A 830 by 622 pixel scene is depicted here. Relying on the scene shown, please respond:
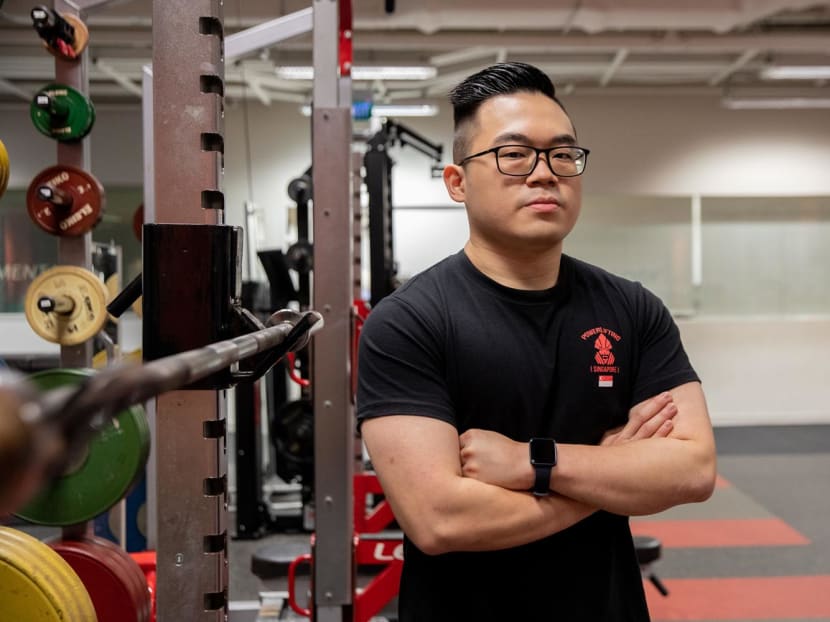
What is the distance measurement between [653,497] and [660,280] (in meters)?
7.50

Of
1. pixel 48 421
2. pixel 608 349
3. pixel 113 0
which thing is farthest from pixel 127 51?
pixel 48 421

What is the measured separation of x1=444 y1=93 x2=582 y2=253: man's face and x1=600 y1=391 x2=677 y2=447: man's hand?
33 cm

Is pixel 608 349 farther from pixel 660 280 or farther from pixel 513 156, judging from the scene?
pixel 660 280

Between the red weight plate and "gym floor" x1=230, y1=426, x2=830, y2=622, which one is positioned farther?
"gym floor" x1=230, y1=426, x2=830, y2=622

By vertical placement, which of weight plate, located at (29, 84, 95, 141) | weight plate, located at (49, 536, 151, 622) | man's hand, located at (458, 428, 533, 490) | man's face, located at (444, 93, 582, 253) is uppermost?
weight plate, located at (29, 84, 95, 141)

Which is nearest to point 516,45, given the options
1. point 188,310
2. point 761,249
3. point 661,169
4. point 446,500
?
point 661,169

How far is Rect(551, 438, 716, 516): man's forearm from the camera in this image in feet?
4.14

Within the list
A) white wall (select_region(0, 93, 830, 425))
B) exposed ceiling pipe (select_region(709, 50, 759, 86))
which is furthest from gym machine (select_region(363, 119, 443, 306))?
exposed ceiling pipe (select_region(709, 50, 759, 86))

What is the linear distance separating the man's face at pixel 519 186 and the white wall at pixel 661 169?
6767mm

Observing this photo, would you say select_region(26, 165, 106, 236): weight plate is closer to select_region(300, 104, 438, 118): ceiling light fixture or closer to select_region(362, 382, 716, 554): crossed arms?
select_region(362, 382, 716, 554): crossed arms

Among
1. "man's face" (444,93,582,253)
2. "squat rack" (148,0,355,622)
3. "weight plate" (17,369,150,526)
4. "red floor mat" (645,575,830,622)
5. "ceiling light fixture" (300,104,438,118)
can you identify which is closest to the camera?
"squat rack" (148,0,355,622)

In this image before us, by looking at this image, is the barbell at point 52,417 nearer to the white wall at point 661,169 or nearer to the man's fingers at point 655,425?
the man's fingers at point 655,425

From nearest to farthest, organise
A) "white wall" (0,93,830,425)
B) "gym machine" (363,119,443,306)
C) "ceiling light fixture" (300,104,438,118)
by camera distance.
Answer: "gym machine" (363,119,443,306)
"ceiling light fixture" (300,104,438,118)
"white wall" (0,93,830,425)

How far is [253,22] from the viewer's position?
602cm
